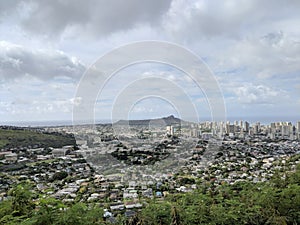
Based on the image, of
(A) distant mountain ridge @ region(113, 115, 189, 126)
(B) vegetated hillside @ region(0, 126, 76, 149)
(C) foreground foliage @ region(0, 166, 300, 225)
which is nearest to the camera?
(C) foreground foliage @ region(0, 166, 300, 225)

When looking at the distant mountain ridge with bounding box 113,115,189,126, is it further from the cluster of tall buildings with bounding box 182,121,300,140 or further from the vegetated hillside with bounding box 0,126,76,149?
the cluster of tall buildings with bounding box 182,121,300,140

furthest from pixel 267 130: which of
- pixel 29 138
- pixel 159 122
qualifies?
pixel 29 138

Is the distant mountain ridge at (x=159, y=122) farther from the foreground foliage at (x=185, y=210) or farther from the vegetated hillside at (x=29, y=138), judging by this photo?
the vegetated hillside at (x=29, y=138)

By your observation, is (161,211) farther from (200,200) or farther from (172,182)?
(172,182)

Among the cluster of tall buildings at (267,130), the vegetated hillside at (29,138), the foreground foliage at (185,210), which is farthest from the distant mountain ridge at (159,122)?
the cluster of tall buildings at (267,130)

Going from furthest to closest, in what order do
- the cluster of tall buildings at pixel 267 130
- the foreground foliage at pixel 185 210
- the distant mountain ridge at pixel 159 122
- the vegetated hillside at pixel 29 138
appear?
the cluster of tall buildings at pixel 267 130, the vegetated hillside at pixel 29 138, the distant mountain ridge at pixel 159 122, the foreground foliage at pixel 185 210

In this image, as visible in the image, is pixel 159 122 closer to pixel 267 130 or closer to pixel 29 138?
pixel 29 138

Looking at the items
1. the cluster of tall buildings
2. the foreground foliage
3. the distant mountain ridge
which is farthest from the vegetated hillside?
the foreground foliage
